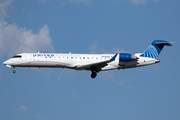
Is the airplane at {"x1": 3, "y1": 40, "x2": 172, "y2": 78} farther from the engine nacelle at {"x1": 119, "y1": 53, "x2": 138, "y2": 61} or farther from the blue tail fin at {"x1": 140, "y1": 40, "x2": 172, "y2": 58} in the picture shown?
the blue tail fin at {"x1": 140, "y1": 40, "x2": 172, "y2": 58}

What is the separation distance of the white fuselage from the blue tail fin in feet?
7.10

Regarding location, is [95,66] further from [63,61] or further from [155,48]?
[155,48]

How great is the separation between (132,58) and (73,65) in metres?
7.57

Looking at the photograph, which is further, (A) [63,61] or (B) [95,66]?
(A) [63,61]

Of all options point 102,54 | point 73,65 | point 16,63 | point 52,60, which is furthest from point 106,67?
point 16,63

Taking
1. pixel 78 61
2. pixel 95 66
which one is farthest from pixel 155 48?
pixel 78 61

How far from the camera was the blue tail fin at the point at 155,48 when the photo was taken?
131 ft

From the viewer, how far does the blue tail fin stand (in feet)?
131

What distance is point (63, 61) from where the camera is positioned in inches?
1484

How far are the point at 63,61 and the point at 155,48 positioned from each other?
12.7m

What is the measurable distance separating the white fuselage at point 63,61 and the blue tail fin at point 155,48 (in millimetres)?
2164

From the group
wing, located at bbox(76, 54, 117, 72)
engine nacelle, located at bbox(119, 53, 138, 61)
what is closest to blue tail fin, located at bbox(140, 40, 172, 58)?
engine nacelle, located at bbox(119, 53, 138, 61)

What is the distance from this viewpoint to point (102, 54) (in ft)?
128

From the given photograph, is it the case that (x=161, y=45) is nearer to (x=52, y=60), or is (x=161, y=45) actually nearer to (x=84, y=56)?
(x=84, y=56)
